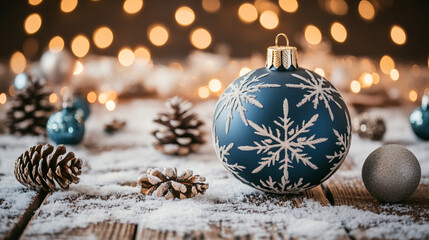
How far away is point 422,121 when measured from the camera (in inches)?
51.1

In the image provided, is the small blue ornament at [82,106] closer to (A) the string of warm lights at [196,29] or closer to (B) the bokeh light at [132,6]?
(A) the string of warm lights at [196,29]

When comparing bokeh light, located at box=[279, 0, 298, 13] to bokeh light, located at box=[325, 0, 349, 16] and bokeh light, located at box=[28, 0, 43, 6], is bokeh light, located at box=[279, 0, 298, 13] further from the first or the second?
bokeh light, located at box=[28, 0, 43, 6]

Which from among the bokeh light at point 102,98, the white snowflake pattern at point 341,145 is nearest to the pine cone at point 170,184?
the white snowflake pattern at point 341,145

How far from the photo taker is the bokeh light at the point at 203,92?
1875mm

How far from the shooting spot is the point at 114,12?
2.39m

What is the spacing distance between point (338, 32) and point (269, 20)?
0.35 meters

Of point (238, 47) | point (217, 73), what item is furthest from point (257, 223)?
point (238, 47)

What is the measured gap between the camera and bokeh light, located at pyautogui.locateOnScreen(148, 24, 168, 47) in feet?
7.97

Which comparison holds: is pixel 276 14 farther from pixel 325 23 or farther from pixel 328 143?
pixel 328 143

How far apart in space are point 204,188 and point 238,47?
1.63 meters

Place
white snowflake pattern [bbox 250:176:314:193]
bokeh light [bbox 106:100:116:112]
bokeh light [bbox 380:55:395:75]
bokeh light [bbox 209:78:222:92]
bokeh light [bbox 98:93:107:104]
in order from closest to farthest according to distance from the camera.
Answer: white snowflake pattern [bbox 250:176:314:193]
bokeh light [bbox 106:100:116:112]
bokeh light [bbox 98:93:107:104]
bokeh light [bbox 209:78:222:92]
bokeh light [bbox 380:55:395:75]

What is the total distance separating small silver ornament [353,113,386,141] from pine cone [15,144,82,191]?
2.58ft

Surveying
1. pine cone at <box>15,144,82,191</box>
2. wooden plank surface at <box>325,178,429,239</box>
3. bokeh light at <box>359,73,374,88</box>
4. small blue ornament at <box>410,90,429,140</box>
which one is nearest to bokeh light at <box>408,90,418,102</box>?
bokeh light at <box>359,73,374,88</box>

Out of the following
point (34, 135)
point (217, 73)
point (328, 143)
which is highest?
point (217, 73)
